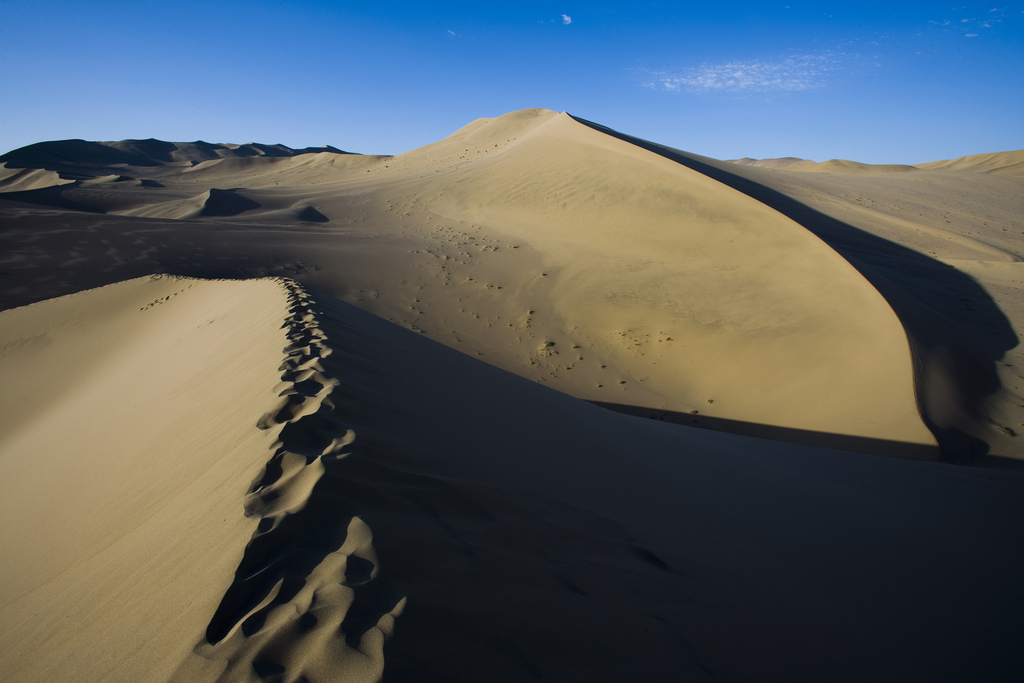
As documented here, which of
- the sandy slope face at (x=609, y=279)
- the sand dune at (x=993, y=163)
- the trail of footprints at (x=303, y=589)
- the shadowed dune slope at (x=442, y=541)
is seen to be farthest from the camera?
the sand dune at (x=993, y=163)

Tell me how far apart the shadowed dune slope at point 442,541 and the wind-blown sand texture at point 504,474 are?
15 mm

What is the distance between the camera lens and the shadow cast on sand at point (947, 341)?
253 inches

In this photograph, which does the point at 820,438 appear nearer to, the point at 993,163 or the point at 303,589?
the point at 303,589

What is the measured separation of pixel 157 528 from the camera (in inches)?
80.7

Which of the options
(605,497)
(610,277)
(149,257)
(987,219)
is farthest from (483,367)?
(987,219)

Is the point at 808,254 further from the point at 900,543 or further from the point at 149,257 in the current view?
the point at 149,257

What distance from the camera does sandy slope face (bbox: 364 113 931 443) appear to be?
7676 millimetres

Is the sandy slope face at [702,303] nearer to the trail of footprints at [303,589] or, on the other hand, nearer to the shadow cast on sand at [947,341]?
the shadow cast on sand at [947,341]

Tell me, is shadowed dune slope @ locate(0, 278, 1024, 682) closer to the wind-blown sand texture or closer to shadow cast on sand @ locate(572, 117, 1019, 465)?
the wind-blown sand texture

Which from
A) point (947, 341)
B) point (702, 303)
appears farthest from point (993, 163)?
point (702, 303)

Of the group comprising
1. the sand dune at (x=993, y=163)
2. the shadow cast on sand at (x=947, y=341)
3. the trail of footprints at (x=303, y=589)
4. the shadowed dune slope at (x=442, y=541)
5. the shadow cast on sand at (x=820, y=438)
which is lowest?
the shadow cast on sand at (x=820, y=438)

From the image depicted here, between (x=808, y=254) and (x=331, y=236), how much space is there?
12.1 m

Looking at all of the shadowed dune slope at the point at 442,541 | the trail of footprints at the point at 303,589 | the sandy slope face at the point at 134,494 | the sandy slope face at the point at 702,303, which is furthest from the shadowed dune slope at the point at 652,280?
the trail of footprints at the point at 303,589

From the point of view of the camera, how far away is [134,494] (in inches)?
99.7
